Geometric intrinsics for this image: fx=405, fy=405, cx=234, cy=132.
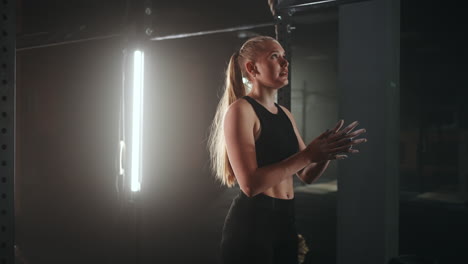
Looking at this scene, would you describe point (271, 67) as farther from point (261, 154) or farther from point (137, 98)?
point (137, 98)

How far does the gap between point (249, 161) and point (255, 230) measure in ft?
0.82

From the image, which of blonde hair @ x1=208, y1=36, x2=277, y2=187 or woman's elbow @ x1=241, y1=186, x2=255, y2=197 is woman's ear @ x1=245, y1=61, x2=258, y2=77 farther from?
woman's elbow @ x1=241, y1=186, x2=255, y2=197

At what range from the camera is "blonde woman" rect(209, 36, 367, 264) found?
1.38m

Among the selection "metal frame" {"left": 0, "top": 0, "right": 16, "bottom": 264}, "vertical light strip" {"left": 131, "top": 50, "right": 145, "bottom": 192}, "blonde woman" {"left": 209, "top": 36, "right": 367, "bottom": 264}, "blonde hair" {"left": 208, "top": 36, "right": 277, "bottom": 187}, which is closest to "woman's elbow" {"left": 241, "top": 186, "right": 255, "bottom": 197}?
"blonde woman" {"left": 209, "top": 36, "right": 367, "bottom": 264}

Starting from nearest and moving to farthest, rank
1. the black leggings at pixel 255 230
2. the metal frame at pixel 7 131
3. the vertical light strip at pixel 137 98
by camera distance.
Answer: the metal frame at pixel 7 131, the black leggings at pixel 255 230, the vertical light strip at pixel 137 98

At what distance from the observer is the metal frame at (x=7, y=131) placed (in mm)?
1172

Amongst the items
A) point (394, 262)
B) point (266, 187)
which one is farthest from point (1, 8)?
point (394, 262)

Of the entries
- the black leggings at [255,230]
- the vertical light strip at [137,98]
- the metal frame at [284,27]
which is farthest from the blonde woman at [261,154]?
the vertical light strip at [137,98]

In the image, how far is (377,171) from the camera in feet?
9.16

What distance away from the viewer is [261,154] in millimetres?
1468

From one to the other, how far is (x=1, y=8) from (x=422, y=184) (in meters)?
9.75

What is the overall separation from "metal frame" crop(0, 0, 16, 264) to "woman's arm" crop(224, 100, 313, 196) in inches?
26.8

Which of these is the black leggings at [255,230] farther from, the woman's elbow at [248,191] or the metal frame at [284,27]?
the metal frame at [284,27]

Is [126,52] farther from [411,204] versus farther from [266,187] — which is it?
[411,204]
